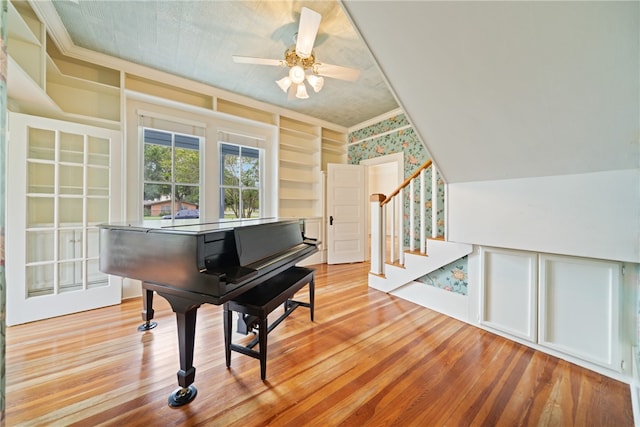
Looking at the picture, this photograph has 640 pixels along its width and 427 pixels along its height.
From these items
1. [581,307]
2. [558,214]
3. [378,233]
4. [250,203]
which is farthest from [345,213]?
[581,307]

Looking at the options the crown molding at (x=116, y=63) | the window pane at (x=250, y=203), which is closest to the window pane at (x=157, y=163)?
the crown molding at (x=116, y=63)

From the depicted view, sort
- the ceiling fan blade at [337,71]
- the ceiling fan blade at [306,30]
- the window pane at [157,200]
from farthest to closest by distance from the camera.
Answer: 1. the window pane at [157,200]
2. the ceiling fan blade at [337,71]
3. the ceiling fan blade at [306,30]

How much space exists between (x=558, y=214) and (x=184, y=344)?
8.07ft

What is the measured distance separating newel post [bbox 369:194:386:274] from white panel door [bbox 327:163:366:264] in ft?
4.29

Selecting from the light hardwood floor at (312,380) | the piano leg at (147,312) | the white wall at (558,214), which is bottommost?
the light hardwood floor at (312,380)

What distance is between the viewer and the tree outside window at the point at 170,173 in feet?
9.82

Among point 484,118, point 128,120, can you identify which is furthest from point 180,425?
point 128,120

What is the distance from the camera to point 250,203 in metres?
3.89

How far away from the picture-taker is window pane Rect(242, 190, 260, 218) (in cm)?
382

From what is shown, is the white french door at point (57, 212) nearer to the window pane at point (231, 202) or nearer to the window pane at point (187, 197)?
the window pane at point (187, 197)

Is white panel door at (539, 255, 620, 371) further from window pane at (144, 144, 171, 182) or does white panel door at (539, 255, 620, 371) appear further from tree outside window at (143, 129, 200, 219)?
window pane at (144, 144, 171, 182)

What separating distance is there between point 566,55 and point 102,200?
3.84 meters

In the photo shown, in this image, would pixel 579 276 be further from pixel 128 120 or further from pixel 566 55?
pixel 128 120

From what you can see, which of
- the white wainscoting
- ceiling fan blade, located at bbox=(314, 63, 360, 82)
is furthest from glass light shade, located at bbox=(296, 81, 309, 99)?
the white wainscoting
